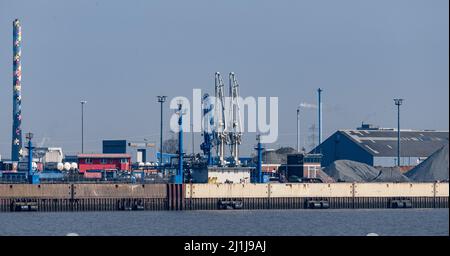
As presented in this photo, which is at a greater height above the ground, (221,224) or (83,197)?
(83,197)

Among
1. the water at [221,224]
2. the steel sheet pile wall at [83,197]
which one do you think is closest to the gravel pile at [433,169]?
the water at [221,224]

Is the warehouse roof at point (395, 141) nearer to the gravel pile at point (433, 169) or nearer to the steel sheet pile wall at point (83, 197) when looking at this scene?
the gravel pile at point (433, 169)

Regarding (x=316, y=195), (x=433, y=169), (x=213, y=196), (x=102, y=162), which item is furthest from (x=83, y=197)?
(x=433, y=169)

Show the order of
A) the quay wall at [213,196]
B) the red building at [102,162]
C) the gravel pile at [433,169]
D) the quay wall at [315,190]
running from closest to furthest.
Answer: the quay wall at [213,196] < the quay wall at [315,190] < the gravel pile at [433,169] < the red building at [102,162]

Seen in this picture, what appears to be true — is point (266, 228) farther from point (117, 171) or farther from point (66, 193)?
point (117, 171)

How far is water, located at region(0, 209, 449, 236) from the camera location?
2586 inches

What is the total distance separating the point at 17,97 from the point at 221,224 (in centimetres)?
9198

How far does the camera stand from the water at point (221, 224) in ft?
216

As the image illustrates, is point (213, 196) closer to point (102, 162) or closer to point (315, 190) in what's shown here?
point (315, 190)

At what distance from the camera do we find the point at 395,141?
15100cm

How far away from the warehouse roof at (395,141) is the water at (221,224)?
51.2 m

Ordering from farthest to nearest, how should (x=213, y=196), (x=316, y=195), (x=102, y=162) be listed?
(x=102, y=162) → (x=316, y=195) → (x=213, y=196)
